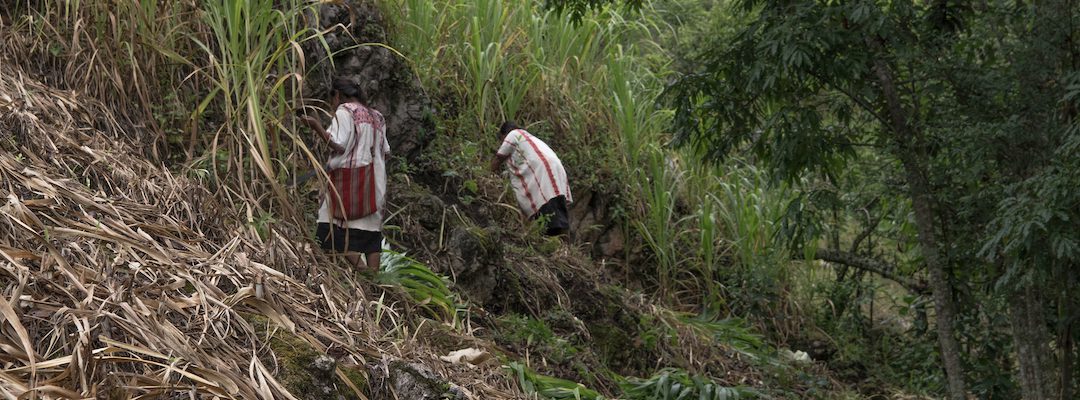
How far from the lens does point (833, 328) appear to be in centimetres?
880

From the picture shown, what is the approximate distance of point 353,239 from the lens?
5.28m

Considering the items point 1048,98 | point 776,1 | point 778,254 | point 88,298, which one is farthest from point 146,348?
point 778,254

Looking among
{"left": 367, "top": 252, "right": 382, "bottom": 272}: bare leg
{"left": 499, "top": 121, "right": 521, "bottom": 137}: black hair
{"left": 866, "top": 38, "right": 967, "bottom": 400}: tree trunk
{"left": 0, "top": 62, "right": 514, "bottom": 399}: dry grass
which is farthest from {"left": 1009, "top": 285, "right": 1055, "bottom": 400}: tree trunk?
{"left": 499, "top": 121, "right": 521, "bottom": 137}: black hair

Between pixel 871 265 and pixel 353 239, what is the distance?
4.59 metres

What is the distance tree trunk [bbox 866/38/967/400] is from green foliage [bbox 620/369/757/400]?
3.53 feet

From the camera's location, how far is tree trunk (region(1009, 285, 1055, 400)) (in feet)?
18.2

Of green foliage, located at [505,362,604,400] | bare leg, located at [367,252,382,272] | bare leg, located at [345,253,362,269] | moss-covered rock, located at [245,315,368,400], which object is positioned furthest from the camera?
bare leg, located at [367,252,382,272]

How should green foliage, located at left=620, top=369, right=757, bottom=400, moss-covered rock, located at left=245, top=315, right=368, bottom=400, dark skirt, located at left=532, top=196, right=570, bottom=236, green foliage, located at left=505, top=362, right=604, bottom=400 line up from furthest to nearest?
dark skirt, located at left=532, top=196, right=570, bottom=236 < green foliage, located at left=620, top=369, right=757, bottom=400 < green foliage, located at left=505, top=362, right=604, bottom=400 < moss-covered rock, located at left=245, top=315, right=368, bottom=400

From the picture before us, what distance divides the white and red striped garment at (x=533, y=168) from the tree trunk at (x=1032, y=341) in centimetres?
293

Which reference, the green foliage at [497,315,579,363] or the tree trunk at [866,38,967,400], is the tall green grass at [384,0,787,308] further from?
the tree trunk at [866,38,967,400]

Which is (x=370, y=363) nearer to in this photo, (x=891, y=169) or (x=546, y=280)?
(x=546, y=280)

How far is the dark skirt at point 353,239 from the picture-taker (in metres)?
5.25

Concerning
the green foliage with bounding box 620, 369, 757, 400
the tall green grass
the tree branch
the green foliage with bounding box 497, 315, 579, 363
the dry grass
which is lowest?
the dry grass

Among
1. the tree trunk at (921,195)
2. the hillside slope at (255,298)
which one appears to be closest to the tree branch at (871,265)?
the hillside slope at (255,298)
